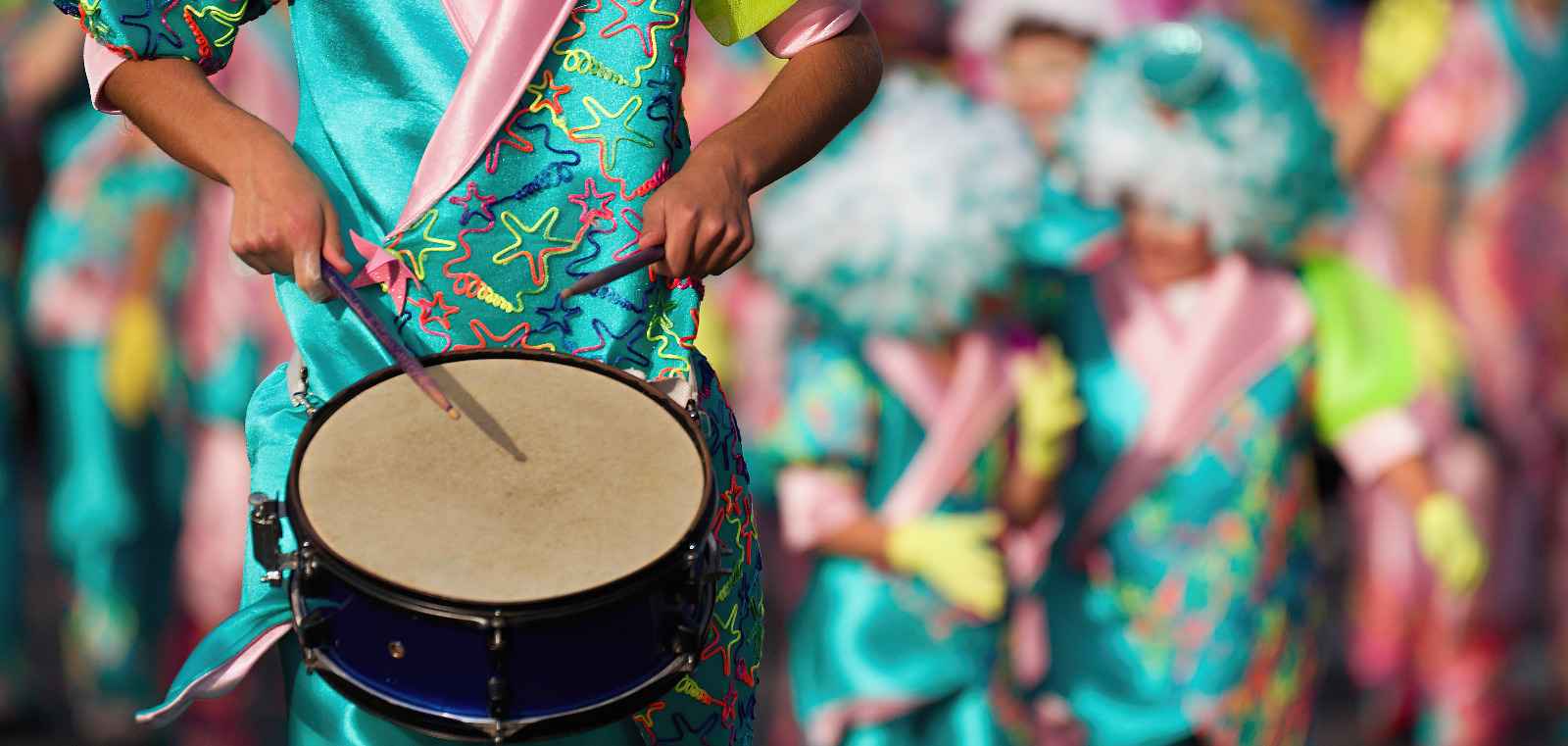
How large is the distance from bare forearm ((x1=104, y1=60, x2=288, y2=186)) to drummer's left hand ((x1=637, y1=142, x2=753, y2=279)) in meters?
0.34

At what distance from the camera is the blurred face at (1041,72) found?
5.28 meters

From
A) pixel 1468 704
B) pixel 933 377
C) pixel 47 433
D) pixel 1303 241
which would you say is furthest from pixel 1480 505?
pixel 47 433

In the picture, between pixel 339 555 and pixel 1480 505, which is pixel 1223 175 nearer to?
pixel 1480 505

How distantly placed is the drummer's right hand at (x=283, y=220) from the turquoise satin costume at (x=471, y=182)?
9 centimetres

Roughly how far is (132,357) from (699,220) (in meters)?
4.07

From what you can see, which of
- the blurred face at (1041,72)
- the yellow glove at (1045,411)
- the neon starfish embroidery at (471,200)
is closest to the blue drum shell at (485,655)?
the neon starfish embroidery at (471,200)

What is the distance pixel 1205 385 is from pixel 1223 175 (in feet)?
1.46

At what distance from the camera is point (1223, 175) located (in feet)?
12.8

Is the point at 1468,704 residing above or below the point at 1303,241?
below

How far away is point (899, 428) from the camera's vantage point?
12.6 feet

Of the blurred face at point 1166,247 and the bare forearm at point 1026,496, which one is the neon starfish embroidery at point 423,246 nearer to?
the bare forearm at point 1026,496

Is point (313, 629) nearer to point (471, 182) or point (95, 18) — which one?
point (471, 182)

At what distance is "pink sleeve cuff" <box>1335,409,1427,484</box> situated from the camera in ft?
12.9

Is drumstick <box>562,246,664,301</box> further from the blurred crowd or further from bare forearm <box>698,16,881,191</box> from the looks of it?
the blurred crowd
